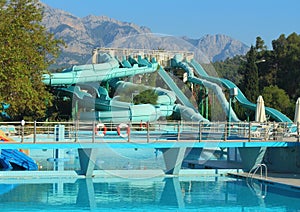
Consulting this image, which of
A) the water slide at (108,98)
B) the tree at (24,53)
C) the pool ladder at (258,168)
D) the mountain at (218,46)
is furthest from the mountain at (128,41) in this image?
the pool ladder at (258,168)

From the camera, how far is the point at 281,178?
1778cm

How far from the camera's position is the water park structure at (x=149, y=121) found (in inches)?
720

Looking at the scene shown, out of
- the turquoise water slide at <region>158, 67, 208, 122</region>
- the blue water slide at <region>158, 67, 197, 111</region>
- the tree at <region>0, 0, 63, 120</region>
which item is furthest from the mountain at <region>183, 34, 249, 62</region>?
the tree at <region>0, 0, 63, 120</region>

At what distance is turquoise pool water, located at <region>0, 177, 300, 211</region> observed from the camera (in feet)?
46.8

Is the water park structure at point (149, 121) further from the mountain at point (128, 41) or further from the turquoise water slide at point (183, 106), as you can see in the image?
the mountain at point (128, 41)

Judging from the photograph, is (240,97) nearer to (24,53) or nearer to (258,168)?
(258,168)

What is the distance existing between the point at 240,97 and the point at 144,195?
58.0 ft

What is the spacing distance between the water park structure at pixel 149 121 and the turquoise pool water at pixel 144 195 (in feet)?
3.81

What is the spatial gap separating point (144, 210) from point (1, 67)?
30.1 ft

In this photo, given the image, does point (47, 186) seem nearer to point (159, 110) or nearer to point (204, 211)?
point (204, 211)

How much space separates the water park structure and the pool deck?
709 mm

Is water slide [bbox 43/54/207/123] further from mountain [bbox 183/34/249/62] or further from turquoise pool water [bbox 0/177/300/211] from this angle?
mountain [bbox 183/34/249/62]

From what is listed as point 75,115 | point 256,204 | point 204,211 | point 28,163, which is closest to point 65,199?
point 204,211

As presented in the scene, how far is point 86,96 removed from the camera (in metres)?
33.4
